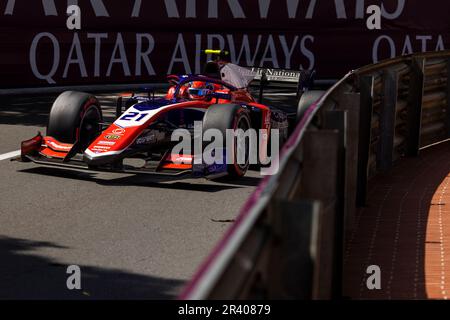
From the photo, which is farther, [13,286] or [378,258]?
[378,258]

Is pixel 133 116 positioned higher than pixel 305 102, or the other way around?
pixel 305 102

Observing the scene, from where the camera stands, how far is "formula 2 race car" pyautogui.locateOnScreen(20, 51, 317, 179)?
32.8 feet

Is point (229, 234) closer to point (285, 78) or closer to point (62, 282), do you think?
point (62, 282)

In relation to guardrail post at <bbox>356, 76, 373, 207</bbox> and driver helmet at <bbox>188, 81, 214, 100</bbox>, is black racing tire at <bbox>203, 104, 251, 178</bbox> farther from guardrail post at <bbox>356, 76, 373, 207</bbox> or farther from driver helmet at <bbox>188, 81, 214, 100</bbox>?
guardrail post at <bbox>356, 76, 373, 207</bbox>

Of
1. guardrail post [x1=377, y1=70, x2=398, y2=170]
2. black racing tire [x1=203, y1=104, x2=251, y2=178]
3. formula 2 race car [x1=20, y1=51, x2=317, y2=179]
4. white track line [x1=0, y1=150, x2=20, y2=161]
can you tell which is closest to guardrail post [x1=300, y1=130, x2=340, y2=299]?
formula 2 race car [x1=20, y1=51, x2=317, y2=179]

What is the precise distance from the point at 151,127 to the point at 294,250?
6977mm

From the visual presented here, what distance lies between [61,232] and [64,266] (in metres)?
1.06

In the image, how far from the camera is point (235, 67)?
12.3 metres

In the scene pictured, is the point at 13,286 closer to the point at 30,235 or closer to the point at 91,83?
the point at 30,235

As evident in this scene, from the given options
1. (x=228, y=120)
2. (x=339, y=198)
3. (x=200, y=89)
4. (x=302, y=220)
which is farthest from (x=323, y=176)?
(x=200, y=89)

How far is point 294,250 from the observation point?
12.1ft

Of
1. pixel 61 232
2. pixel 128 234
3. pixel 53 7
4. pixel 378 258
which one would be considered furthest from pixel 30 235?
pixel 53 7

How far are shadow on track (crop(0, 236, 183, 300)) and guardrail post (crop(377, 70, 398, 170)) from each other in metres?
4.93

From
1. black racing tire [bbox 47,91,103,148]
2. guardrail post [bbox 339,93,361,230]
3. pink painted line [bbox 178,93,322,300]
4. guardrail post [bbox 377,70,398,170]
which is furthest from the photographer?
black racing tire [bbox 47,91,103,148]
